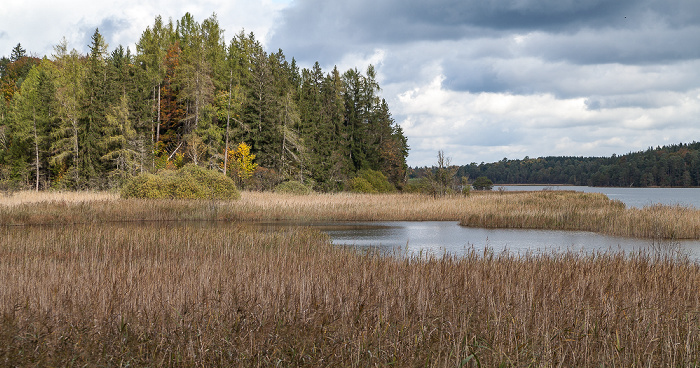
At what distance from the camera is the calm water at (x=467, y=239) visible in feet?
56.0

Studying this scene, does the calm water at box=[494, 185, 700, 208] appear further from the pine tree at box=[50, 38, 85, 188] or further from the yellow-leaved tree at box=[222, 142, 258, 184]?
the pine tree at box=[50, 38, 85, 188]

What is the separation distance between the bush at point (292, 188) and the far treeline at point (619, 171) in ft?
191

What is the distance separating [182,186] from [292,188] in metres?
16.9

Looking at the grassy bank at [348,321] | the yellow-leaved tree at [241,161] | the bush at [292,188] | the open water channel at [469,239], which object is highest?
the yellow-leaved tree at [241,161]

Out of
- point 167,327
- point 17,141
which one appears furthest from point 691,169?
point 167,327

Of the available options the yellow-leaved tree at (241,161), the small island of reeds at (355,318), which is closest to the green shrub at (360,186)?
the yellow-leaved tree at (241,161)

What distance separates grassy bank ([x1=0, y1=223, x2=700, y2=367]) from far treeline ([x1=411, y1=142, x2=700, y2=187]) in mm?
94955

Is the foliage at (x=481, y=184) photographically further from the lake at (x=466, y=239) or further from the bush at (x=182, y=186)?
the lake at (x=466, y=239)

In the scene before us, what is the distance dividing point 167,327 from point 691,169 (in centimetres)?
15274

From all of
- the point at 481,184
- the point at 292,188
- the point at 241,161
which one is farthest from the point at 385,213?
the point at 481,184

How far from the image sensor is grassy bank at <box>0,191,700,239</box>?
21609 millimetres

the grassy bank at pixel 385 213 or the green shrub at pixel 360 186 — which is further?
the green shrub at pixel 360 186

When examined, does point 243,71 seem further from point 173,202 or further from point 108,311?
point 108,311

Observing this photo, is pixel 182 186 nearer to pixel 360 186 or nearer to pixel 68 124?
pixel 68 124
